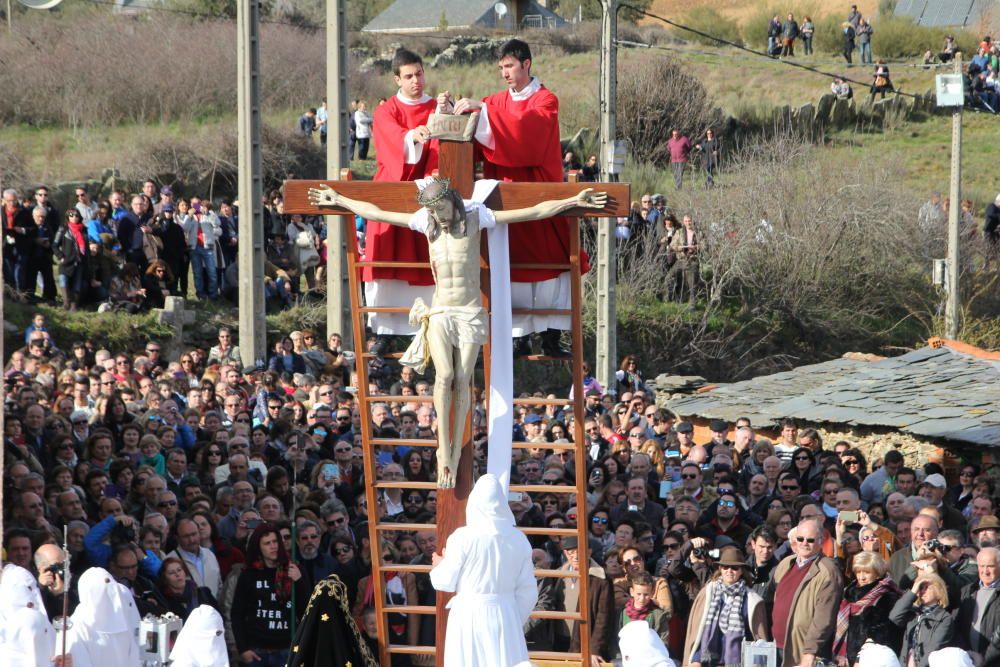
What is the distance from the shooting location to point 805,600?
36.6ft

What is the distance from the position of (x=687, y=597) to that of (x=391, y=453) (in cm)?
400

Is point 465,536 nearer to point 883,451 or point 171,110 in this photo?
point 883,451

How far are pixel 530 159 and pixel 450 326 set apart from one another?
1231 mm

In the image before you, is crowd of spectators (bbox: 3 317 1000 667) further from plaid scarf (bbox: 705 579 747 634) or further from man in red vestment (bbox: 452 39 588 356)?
man in red vestment (bbox: 452 39 588 356)

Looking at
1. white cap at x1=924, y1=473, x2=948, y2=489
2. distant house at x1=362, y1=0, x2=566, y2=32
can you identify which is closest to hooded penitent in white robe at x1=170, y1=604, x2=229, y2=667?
white cap at x1=924, y1=473, x2=948, y2=489

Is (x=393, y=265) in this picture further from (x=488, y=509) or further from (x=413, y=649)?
(x=413, y=649)

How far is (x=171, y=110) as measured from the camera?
3622cm

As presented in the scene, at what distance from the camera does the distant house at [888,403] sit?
18422 mm

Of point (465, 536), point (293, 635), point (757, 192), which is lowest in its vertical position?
point (293, 635)

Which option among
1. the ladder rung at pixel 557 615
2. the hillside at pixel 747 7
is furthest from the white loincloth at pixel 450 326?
the hillside at pixel 747 7

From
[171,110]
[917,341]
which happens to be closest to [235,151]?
[171,110]

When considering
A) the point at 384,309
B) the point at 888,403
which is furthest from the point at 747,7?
the point at 384,309

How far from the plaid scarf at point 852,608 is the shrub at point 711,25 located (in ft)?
144

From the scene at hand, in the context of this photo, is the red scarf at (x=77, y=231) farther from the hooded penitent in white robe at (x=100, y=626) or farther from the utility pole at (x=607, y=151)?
the hooded penitent in white robe at (x=100, y=626)
